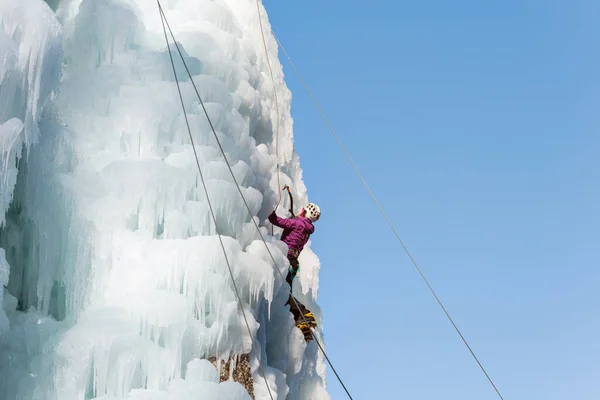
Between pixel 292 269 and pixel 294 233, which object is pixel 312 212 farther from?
pixel 292 269

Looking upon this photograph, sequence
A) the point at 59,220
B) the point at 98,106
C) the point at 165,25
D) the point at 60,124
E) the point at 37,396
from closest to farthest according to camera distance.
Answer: the point at 37,396
the point at 59,220
the point at 60,124
the point at 98,106
the point at 165,25

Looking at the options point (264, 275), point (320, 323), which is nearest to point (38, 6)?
point (264, 275)

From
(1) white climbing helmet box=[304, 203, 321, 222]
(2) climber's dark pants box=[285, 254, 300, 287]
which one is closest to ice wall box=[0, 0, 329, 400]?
(2) climber's dark pants box=[285, 254, 300, 287]

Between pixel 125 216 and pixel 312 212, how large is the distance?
289cm

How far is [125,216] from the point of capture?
779cm

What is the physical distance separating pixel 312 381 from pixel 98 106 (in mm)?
4873

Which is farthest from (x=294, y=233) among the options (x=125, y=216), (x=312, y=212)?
(x=125, y=216)

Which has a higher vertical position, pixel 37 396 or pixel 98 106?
pixel 98 106

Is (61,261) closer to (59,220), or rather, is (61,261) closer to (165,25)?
(59,220)

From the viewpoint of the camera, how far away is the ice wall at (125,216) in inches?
261

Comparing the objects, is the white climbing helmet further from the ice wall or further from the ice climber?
the ice wall

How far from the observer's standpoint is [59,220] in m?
7.44

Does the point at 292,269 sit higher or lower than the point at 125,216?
lower

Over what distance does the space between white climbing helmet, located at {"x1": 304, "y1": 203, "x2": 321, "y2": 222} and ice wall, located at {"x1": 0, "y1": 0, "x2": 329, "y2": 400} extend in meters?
0.45
